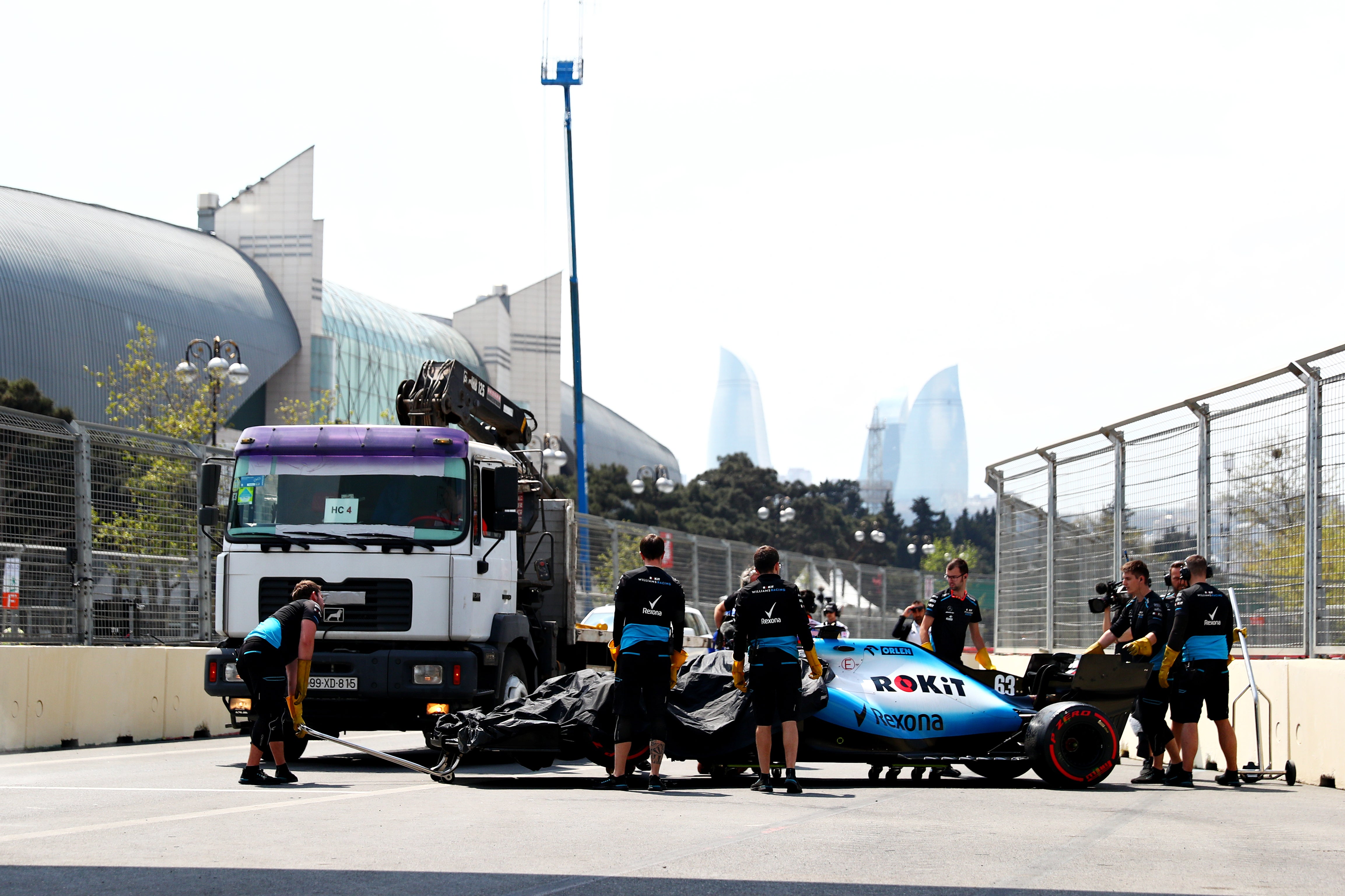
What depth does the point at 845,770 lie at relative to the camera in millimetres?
12852

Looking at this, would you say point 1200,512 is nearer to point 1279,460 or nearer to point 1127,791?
point 1279,460

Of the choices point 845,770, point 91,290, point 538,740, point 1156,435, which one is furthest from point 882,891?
point 91,290

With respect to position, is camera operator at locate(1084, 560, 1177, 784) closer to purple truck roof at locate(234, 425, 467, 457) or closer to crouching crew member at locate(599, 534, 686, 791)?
crouching crew member at locate(599, 534, 686, 791)

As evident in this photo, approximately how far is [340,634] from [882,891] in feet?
24.1

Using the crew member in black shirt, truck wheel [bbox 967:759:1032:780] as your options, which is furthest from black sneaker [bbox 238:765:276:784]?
the crew member in black shirt

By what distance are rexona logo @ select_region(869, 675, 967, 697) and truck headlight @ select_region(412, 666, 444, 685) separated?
11.1 ft

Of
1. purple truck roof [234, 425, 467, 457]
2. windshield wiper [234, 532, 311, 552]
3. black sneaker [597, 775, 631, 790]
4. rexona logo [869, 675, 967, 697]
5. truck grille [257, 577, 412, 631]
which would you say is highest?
purple truck roof [234, 425, 467, 457]

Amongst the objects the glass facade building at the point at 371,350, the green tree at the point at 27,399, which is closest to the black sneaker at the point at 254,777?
the green tree at the point at 27,399

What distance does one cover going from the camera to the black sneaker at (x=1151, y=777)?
39.3ft

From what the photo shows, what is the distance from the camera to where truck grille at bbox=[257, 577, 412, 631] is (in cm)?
1241

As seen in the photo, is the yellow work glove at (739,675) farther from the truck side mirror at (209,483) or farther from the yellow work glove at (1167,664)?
the truck side mirror at (209,483)

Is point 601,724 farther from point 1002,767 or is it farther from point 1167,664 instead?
point 1167,664

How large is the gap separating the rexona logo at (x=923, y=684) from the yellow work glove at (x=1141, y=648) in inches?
57.7

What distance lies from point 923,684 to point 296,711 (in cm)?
437
